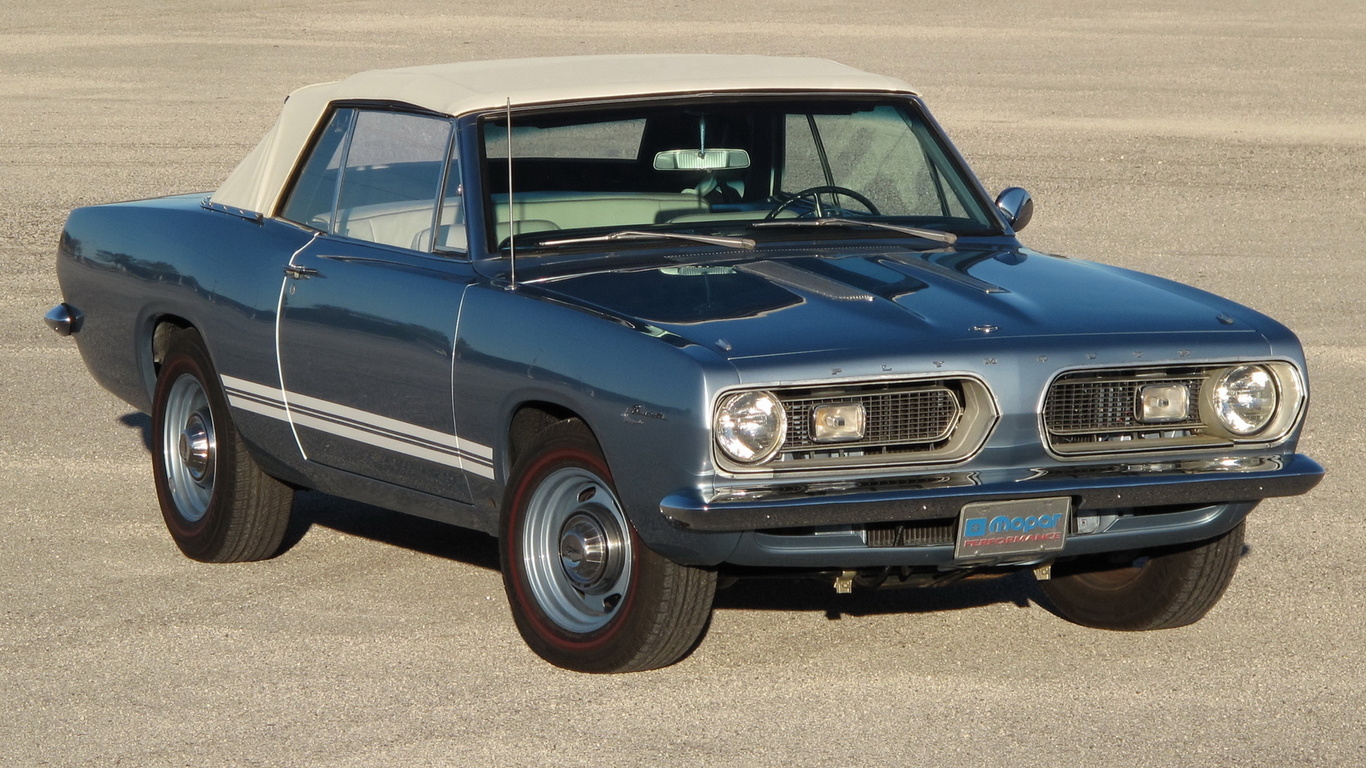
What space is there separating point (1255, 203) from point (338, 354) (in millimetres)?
13045

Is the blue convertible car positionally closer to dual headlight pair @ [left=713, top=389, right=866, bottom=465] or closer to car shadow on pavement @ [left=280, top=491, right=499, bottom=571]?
dual headlight pair @ [left=713, top=389, right=866, bottom=465]

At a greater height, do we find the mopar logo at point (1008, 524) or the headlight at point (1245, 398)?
the headlight at point (1245, 398)

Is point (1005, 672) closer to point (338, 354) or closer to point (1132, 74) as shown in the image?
point (338, 354)

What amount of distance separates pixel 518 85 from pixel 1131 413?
2217 mm

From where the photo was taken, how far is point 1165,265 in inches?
564

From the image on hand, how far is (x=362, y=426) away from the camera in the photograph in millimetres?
6145

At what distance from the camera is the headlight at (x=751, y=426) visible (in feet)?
16.0

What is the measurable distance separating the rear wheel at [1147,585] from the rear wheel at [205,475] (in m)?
2.72

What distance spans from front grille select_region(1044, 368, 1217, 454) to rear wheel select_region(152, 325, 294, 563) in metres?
2.94

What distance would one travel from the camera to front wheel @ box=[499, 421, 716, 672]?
5266 mm

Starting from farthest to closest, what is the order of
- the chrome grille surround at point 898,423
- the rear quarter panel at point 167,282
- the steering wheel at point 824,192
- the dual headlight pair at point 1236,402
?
the rear quarter panel at point 167,282, the steering wheel at point 824,192, the dual headlight pair at point 1236,402, the chrome grille surround at point 898,423

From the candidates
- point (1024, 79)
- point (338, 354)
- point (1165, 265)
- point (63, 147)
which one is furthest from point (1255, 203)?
point (338, 354)

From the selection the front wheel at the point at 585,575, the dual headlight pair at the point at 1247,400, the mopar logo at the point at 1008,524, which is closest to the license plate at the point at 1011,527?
the mopar logo at the point at 1008,524

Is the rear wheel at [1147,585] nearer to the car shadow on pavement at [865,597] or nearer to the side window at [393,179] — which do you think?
the car shadow on pavement at [865,597]
